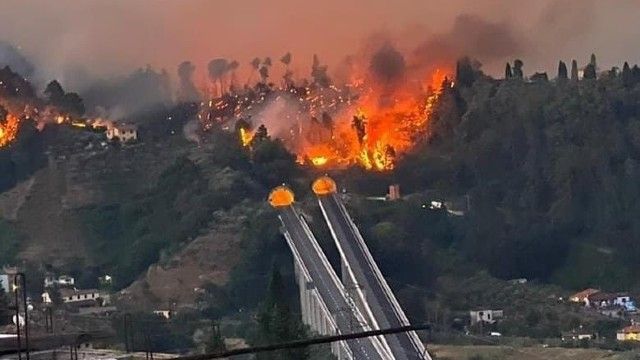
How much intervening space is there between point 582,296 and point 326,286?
2298 mm

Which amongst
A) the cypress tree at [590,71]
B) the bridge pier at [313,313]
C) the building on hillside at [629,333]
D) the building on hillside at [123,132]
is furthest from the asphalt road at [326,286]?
the cypress tree at [590,71]

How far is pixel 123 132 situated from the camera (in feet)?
48.9

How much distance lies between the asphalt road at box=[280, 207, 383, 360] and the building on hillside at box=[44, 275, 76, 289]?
219 centimetres

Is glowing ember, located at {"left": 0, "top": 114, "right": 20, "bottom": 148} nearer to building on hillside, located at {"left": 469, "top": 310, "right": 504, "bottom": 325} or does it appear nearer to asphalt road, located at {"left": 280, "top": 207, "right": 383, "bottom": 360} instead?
asphalt road, located at {"left": 280, "top": 207, "right": 383, "bottom": 360}

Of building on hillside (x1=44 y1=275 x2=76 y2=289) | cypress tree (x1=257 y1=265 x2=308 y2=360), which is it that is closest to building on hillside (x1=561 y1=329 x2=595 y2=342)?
cypress tree (x1=257 y1=265 x2=308 y2=360)

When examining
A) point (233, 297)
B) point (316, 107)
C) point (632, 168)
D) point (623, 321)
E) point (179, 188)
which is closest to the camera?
point (623, 321)

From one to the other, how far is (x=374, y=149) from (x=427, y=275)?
281 centimetres

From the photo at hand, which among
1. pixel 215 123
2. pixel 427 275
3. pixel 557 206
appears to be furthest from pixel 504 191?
pixel 215 123

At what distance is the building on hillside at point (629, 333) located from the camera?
10047 millimetres

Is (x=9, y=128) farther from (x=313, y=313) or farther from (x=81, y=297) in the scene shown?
(x=313, y=313)

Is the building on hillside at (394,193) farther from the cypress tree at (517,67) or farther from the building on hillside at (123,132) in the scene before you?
the building on hillside at (123,132)

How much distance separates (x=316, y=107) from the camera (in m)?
14.8

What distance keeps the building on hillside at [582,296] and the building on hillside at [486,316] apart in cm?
66

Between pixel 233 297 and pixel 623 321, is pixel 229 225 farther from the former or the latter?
pixel 623 321
